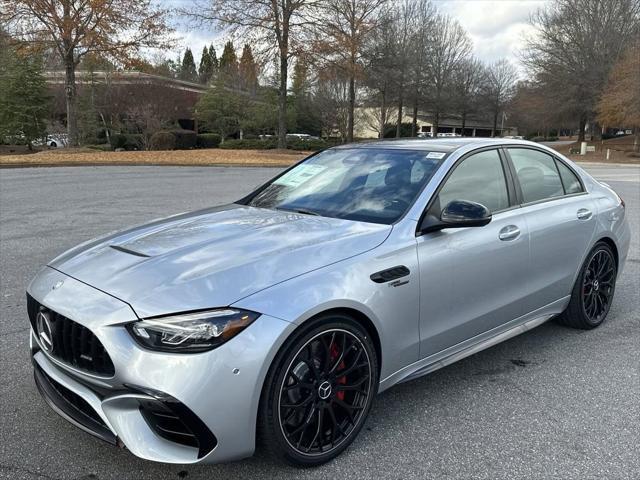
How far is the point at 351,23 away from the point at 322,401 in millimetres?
28032

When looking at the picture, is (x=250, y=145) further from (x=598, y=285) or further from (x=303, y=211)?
(x=303, y=211)

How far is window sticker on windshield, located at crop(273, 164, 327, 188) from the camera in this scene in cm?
407

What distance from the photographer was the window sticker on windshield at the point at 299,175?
13.4 ft

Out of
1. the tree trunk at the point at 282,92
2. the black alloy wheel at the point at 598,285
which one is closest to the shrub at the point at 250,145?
the tree trunk at the point at 282,92

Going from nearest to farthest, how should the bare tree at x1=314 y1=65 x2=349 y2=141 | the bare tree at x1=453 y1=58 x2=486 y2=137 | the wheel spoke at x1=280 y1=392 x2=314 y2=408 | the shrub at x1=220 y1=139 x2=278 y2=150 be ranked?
the wheel spoke at x1=280 y1=392 x2=314 y2=408, the shrub at x1=220 y1=139 x2=278 y2=150, the bare tree at x1=314 y1=65 x2=349 y2=141, the bare tree at x1=453 y1=58 x2=486 y2=137

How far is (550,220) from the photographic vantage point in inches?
157

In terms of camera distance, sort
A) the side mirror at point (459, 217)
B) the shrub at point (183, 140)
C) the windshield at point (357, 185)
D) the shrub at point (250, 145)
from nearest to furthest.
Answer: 1. the side mirror at point (459, 217)
2. the windshield at point (357, 185)
3. the shrub at point (183, 140)
4. the shrub at point (250, 145)

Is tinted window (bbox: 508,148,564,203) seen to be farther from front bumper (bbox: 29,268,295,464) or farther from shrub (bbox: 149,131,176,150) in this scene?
shrub (bbox: 149,131,176,150)

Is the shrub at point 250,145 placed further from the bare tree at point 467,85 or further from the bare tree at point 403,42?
the bare tree at point 467,85

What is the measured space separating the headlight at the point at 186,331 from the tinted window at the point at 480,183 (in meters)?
1.65

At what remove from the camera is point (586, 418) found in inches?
126

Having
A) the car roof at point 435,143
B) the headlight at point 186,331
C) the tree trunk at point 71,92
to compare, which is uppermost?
the tree trunk at point 71,92

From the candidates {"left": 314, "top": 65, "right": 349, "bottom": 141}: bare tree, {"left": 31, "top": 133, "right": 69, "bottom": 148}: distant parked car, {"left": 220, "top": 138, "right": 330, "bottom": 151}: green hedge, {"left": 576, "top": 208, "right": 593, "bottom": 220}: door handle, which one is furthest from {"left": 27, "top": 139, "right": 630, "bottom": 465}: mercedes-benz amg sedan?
{"left": 314, "top": 65, "right": 349, "bottom": 141}: bare tree

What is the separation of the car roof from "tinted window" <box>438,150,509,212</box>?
0.39 ft
